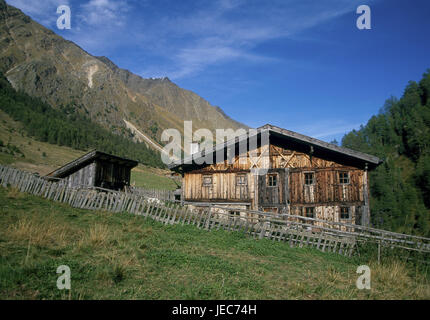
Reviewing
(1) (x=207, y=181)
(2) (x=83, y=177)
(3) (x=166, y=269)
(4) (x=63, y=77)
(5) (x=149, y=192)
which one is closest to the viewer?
(3) (x=166, y=269)

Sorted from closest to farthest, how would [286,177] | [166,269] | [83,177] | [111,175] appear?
1. [166,269]
2. [286,177]
3. [83,177]
4. [111,175]

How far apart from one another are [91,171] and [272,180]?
13.2 m

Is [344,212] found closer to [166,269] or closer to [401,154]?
[166,269]

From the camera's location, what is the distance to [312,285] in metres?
6.54

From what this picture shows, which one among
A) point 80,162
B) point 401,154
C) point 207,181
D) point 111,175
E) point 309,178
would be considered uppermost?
point 401,154

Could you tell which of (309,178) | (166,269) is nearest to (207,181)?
(309,178)

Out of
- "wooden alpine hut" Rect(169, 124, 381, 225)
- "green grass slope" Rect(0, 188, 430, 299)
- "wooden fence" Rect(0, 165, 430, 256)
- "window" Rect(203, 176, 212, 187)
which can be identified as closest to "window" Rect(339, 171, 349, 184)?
"wooden alpine hut" Rect(169, 124, 381, 225)

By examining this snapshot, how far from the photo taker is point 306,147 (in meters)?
19.0

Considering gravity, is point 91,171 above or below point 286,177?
above

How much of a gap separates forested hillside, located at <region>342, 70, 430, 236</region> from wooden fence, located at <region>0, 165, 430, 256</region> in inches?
2080

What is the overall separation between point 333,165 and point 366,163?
2.04 metres

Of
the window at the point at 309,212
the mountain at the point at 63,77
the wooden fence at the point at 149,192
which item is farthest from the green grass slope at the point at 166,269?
the mountain at the point at 63,77

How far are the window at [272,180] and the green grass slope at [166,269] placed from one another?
28.3 feet
